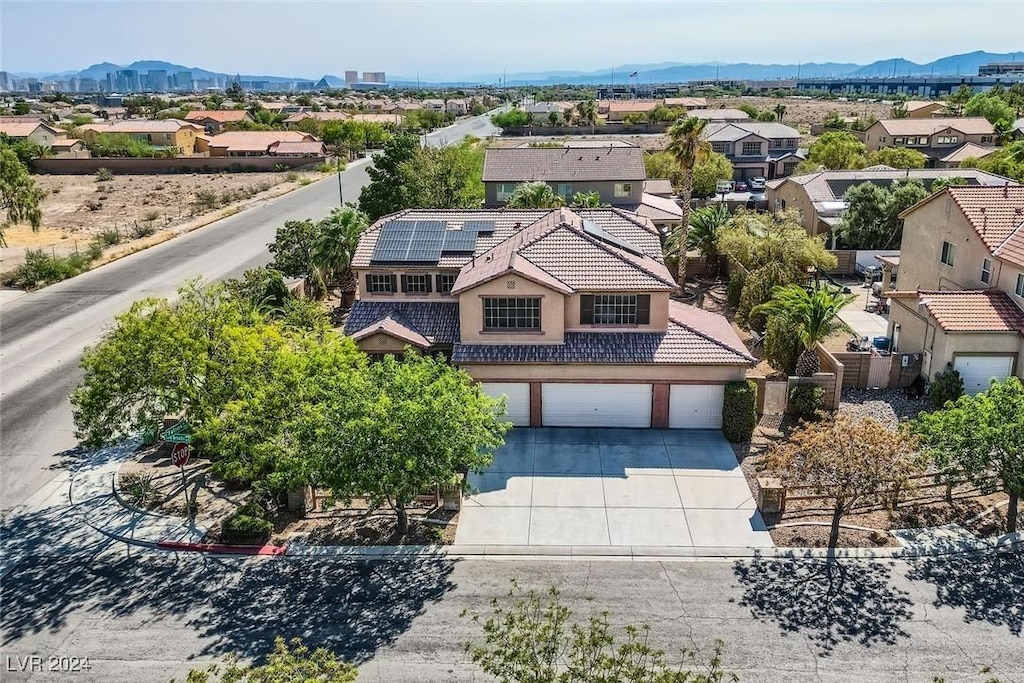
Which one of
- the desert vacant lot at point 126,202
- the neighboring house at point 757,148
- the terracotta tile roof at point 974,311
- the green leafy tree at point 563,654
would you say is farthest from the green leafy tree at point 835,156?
Result: the green leafy tree at point 563,654

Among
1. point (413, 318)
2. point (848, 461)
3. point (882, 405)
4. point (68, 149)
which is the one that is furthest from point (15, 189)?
point (68, 149)

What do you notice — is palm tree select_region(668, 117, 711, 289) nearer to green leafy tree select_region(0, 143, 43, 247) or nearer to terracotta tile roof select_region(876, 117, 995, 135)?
green leafy tree select_region(0, 143, 43, 247)

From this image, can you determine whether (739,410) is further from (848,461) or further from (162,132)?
(162,132)

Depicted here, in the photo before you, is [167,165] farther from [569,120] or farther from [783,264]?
[783,264]

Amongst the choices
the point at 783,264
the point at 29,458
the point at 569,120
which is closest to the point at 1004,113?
the point at 569,120

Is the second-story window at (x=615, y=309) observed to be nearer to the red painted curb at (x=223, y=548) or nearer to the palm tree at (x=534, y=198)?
the red painted curb at (x=223, y=548)
